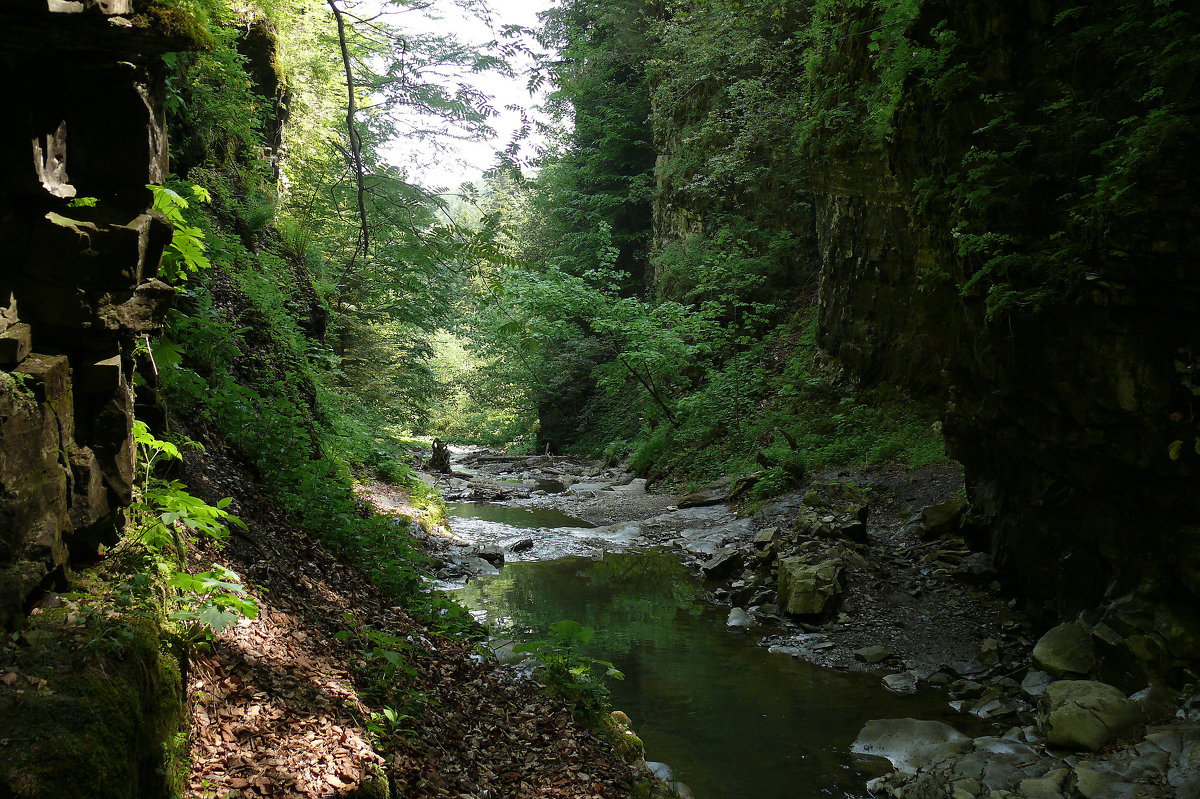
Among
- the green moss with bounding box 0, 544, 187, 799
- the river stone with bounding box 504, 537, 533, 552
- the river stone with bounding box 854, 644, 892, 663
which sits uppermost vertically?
the green moss with bounding box 0, 544, 187, 799

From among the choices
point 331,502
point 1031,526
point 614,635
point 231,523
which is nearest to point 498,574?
point 614,635

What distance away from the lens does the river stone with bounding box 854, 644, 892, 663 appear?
750 cm

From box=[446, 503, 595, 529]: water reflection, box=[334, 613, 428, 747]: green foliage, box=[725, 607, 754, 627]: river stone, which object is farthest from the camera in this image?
box=[446, 503, 595, 529]: water reflection

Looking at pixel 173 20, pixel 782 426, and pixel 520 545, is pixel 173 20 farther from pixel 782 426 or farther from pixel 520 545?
pixel 782 426

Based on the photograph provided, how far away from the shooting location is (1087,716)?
5305 mm

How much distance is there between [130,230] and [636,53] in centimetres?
2491

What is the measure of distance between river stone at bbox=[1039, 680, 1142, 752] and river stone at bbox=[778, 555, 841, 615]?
309 centimetres

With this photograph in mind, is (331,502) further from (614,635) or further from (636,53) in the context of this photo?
(636,53)

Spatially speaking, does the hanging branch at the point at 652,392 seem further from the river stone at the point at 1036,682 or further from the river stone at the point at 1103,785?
the river stone at the point at 1103,785

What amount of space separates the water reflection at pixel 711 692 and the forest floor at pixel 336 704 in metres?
1.17

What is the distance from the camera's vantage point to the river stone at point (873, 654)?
7.50 meters

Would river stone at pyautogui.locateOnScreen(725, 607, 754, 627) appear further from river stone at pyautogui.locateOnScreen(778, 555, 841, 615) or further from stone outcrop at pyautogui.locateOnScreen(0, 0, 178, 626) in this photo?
stone outcrop at pyautogui.locateOnScreen(0, 0, 178, 626)

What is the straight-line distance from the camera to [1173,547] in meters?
5.52

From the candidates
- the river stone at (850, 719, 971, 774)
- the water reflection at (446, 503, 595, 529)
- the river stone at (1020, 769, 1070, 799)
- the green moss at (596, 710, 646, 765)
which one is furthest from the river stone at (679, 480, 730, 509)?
the river stone at (1020, 769, 1070, 799)
